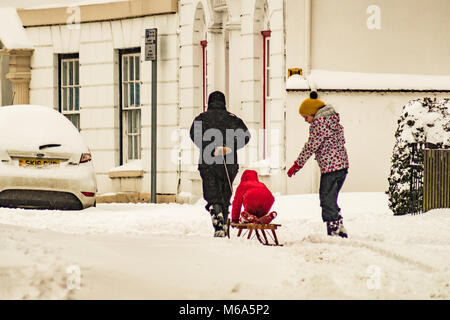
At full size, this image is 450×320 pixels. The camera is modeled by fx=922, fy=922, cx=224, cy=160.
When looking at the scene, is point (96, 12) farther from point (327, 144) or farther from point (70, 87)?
point (327, 144)

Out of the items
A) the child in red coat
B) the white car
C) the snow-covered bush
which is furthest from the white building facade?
the child in red coat

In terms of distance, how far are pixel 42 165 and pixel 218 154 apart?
3.56 metres

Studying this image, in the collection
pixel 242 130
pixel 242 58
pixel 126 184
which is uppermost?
pixel 242 58

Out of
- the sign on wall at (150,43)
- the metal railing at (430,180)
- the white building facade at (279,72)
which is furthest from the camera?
the sign on wall at (150,43)

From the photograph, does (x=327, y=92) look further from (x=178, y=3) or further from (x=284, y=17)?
(x=178, y=3)

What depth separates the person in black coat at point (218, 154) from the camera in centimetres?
1085

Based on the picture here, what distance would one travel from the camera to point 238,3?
17.5m

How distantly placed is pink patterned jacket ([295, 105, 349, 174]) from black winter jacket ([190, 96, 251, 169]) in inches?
33.2

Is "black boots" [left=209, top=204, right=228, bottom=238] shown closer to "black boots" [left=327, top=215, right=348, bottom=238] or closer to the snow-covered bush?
"black boots" [left=327, top=215, right=348, bottom=238]

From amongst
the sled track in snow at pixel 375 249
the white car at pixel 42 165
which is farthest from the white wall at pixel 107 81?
the sled track in snow at pixel 375 249

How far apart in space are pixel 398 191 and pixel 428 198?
0.42 m

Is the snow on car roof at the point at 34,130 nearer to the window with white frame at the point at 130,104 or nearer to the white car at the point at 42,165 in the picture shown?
the white car at the point at 42,165

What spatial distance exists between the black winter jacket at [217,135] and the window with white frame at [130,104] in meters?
9.18
